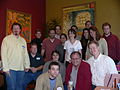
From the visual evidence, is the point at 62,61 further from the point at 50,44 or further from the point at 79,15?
the point at 79,15

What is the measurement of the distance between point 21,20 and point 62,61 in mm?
2672

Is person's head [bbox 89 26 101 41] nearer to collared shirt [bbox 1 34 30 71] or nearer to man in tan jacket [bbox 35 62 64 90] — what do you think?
man in tan jacket [bbox 35 62 64 90]

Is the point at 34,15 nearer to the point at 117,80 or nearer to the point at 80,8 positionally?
the point at 80,8

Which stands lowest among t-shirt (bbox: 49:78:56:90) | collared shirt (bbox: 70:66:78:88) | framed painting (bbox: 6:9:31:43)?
t-shirt (bbox: 49:78:56:90)

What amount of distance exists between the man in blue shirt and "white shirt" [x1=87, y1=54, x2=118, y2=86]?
1700mm

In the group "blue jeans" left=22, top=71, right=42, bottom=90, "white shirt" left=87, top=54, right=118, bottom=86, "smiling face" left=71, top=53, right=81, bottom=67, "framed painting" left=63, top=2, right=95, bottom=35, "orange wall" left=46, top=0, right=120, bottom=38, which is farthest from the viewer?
"framed painting" left=63, top=2, right=95, bottom=35

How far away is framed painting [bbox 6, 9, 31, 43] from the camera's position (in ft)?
18.8

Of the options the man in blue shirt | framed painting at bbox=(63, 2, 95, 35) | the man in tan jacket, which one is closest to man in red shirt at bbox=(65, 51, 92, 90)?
the man in tan jacket

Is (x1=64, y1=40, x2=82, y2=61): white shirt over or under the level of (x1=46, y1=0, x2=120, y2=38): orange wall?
under

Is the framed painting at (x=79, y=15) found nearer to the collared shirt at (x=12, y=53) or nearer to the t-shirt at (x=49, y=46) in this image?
the t-shirt at (x=49, y=46)

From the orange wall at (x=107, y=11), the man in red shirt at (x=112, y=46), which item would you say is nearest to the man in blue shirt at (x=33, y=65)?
the man in red shirt at (x=112, y=46)

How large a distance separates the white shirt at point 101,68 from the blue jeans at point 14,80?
50.8 inches

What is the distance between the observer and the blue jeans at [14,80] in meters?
3.12

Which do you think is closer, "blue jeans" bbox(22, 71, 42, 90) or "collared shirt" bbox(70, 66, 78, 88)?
"collared shirt" bbox(70, 66, 78, 88)
